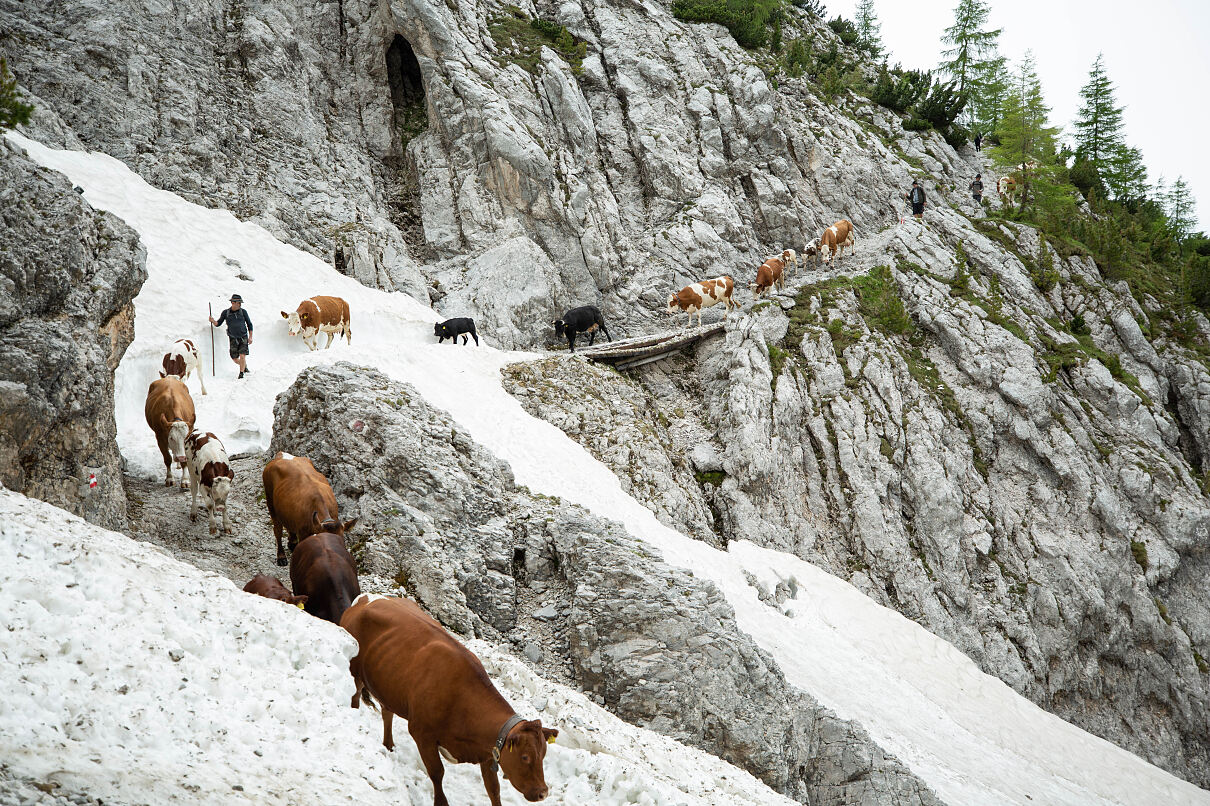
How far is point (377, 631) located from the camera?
637 cm

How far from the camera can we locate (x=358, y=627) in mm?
6535

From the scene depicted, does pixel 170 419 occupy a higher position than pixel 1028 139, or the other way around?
pixel 1028 139

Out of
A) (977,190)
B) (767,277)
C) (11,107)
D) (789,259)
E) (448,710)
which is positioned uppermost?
(977,190)

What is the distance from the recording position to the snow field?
461cm

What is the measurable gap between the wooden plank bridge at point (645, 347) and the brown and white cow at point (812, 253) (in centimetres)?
808

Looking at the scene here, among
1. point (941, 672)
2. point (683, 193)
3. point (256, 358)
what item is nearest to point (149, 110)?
point (256, 358)

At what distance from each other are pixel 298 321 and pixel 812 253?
24301 millimetres

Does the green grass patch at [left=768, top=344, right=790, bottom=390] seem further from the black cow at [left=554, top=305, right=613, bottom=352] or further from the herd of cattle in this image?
the herd of cattle

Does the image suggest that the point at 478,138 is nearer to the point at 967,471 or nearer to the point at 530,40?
the point at 530,40

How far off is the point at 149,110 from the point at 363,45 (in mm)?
11179

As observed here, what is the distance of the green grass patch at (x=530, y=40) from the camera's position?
114ft

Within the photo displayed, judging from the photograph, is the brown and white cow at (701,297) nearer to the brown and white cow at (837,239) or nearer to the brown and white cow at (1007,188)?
the brown and white cow at (837,239)

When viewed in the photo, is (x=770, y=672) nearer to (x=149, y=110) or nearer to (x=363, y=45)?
(x=149, y=110)

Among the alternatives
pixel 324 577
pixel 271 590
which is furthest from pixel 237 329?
pixel 324 577
